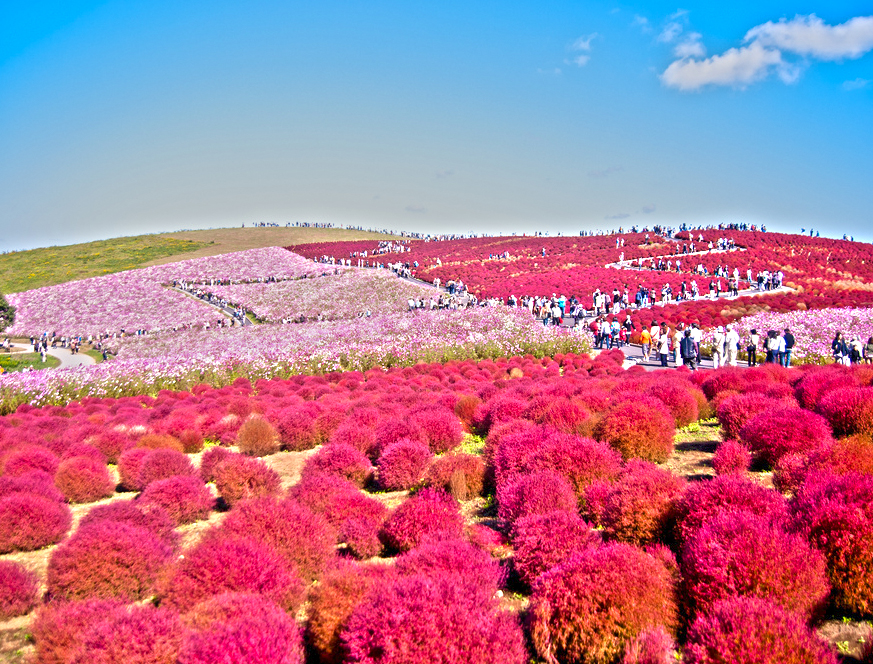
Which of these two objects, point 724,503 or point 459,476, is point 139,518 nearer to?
point 459,476

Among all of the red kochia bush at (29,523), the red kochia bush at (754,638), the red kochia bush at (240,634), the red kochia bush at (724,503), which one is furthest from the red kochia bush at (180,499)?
the red kochia bush at (754,638)

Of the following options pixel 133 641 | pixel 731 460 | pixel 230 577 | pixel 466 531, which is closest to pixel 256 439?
pixel 466 531

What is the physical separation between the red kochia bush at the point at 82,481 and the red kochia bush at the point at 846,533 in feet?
28.7

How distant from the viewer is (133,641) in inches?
148

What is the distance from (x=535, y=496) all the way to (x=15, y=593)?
4636 mm

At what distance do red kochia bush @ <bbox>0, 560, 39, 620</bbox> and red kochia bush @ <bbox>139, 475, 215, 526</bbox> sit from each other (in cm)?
170

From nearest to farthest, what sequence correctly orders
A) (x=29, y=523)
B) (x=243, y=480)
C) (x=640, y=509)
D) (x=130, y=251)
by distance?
(x=640, y=509) → (x=29, y=523) → (x=243, y=480) → (x=130, y=251)

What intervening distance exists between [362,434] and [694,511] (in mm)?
5780

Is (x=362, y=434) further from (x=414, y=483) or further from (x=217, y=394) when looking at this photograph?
(x=217, y=394)

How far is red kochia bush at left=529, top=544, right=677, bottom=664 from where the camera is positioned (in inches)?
150

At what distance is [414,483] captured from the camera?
319 inches

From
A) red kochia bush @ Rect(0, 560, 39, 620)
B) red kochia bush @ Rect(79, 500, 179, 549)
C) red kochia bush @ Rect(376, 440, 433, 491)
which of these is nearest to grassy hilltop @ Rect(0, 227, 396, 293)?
red kochia bush @ Rect(79, 500, 179, 549)

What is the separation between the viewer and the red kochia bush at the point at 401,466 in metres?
8.04

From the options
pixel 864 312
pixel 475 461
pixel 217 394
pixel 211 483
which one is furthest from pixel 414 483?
pixel 864 312
